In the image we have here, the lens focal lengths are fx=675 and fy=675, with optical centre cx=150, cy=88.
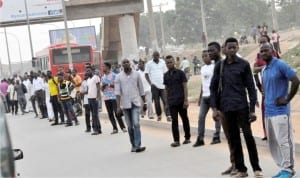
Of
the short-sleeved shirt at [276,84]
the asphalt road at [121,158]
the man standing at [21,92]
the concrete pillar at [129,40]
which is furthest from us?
the concrete pillar at [129,40]

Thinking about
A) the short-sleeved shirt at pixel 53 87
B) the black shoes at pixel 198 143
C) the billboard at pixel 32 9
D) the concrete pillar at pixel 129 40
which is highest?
the billboard at pixel 32 9

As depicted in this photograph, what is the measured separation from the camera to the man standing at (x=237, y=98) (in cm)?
840

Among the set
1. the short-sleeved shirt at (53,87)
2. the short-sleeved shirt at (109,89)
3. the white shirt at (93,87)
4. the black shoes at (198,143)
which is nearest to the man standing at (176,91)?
the black shoes at (198,143)

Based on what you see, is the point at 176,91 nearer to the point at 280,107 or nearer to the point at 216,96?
the point at 216,96

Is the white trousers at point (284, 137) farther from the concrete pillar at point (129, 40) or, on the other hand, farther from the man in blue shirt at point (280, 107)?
the concrete pillar at point (129, 40)

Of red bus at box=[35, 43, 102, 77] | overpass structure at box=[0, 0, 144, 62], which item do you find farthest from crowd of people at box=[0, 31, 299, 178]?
red bus at box=[35, 43, 102, 77]

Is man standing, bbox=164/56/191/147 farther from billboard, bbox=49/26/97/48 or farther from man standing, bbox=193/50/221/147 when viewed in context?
billboard, bbox=49/26/97/48

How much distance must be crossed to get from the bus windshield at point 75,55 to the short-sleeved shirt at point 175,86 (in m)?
26.4

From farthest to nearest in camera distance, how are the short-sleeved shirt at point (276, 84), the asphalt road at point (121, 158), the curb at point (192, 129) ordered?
1. the curb at point (192, 129)
2. the asphalt road at point (121, 158)
3. the short-sleeved shirt at point (276, 84)

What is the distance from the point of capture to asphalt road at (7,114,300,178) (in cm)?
1008

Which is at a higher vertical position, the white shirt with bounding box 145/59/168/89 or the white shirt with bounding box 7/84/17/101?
the white shirt with bounding box 145/59/168/89

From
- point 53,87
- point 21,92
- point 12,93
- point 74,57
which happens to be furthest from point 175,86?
point 74,57

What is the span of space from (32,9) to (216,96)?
132 feet

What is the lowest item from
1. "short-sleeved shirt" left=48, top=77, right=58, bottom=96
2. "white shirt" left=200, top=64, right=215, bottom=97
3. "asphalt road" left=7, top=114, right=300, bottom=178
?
"asphalt road" left=7, top=114, right=300, bottom=178
